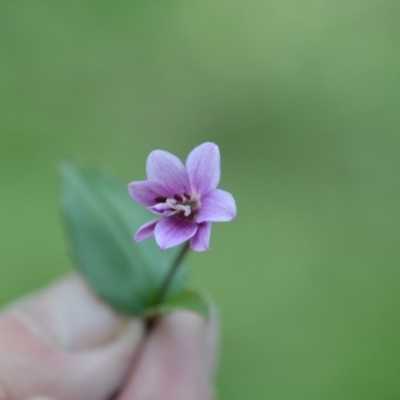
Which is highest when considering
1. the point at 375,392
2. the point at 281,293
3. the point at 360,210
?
the point at 360,210

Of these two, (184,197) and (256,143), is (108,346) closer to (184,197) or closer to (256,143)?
(184,197)

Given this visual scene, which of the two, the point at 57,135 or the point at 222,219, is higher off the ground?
the point at 57,135

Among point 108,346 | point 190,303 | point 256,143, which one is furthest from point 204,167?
point 256,143

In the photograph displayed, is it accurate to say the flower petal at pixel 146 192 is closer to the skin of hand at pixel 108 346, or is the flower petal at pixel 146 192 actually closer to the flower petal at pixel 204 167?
the flower petal at pixel 204 167

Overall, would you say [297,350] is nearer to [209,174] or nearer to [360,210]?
[360,210]

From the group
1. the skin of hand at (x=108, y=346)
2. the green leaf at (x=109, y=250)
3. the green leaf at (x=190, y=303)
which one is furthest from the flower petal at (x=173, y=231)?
the skin of hand at (x=108, y=346)


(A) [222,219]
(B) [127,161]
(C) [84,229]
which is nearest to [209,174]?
(A) [222,219]

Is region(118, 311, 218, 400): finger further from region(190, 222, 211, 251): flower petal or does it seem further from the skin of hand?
region(190, 222, 211, 251): flower petal
